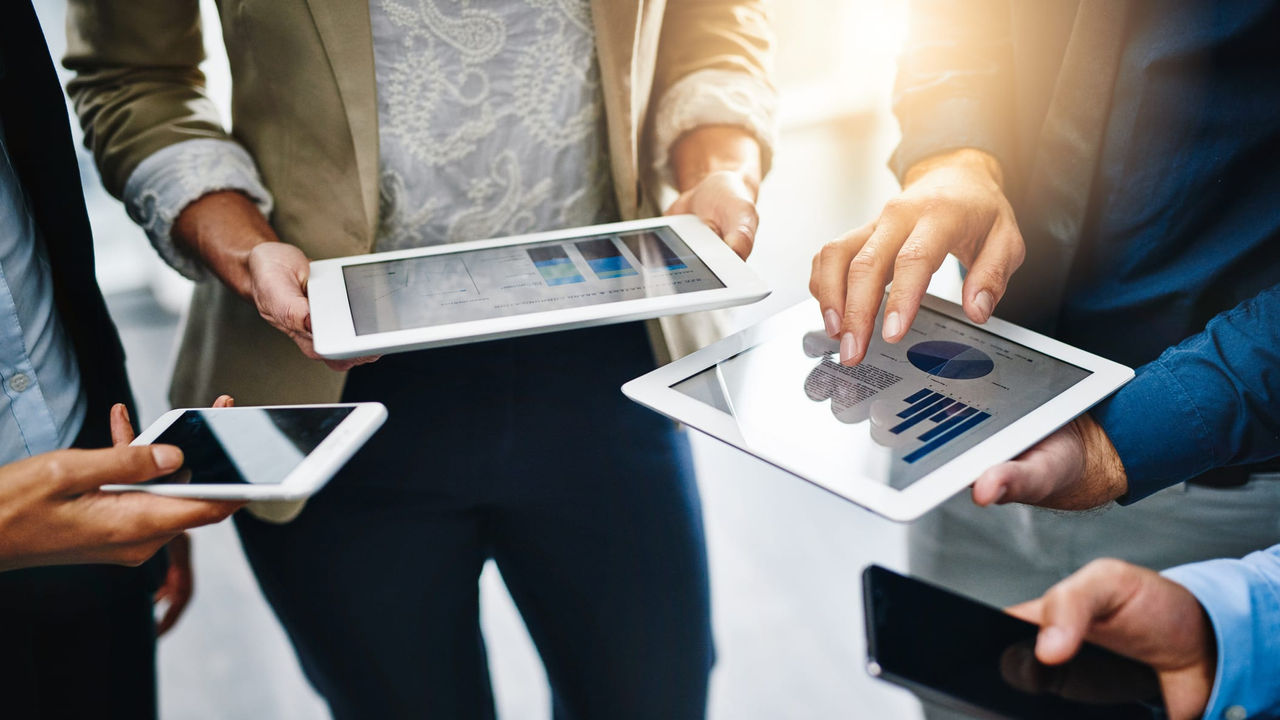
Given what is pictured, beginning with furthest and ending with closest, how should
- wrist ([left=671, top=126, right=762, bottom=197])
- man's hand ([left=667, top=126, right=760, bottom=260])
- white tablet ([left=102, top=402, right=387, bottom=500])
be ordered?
wrist ([left=671, top=126, right=762, bottom=197]) < man's hand ([left=667, top=126, right=760, bottom=260]) < white tablet ([left=102, top=402, right=387, bottom=500])

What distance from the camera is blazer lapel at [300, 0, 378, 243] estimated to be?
710mm

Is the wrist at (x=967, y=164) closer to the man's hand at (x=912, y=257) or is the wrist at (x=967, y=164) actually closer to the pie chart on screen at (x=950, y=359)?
the man's hand at (x=912, y=257)

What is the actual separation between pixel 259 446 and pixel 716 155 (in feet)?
1.76

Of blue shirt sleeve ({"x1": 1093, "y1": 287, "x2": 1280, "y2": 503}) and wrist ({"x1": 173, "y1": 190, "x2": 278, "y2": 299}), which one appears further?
wrist ({"x1": 173, "y1": 190, "x2": 278, "y2": 299})

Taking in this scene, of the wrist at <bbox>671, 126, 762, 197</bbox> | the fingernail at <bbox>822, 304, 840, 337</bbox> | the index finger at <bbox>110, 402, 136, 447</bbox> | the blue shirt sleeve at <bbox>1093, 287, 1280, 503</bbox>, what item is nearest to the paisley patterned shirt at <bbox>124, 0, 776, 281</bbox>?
the wrist at <bbox>671, 126, 762, 197</bbox>

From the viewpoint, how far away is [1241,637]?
501 millimetres

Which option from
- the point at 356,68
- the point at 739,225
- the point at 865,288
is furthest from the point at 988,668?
the point at 356,68

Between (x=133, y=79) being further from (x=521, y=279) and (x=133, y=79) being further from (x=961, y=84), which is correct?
(x=961, y=84)

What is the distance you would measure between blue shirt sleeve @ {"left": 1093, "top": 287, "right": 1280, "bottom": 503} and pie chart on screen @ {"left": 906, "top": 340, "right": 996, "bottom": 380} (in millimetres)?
103

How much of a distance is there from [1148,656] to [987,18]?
0.63m

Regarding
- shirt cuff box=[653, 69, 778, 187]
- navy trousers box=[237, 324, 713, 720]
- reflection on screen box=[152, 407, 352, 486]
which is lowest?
navy trousers box=[237, 324, 713, 720]

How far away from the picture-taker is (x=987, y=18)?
85 centimetres

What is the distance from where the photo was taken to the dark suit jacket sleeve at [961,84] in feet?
2.73

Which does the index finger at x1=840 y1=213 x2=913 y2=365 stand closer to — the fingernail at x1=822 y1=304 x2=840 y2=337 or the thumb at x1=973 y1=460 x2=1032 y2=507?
the fingernail at x1=822 y1=304 x2=840 y2=337
